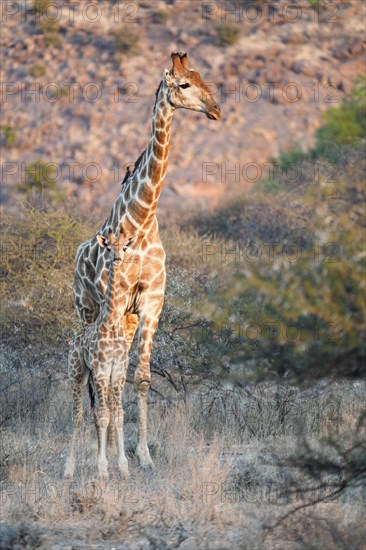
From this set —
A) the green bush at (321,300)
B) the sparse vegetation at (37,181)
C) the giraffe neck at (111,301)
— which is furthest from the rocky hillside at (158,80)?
the green bush at (321,300)

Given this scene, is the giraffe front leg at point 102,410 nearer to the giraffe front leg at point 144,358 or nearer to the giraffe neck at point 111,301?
the giraffe neck at point 111,301

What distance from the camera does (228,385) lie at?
1148 centimetres

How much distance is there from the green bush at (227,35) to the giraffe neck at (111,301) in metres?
27.3

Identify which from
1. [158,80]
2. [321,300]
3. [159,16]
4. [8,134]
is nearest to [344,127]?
[158,80]

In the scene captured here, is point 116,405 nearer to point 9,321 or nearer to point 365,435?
point 365,435

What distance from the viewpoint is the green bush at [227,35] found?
116 ft

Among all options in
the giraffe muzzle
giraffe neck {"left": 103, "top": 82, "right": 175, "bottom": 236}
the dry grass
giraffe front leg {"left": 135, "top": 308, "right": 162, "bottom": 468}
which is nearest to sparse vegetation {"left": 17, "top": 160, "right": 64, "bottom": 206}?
the dry grass

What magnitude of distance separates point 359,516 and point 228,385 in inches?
170

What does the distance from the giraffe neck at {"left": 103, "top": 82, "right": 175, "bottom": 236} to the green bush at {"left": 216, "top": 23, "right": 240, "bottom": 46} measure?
2592cm

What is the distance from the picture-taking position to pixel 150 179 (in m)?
10.3

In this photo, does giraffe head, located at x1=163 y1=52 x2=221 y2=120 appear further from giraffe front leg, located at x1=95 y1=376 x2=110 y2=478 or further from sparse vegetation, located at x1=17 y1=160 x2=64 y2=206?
sparse vegetation, located at x1=17 y1=160 x2=64 y2=206

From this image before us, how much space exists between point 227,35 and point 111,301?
27.4 meters

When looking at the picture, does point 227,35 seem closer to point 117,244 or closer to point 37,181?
point 37,181

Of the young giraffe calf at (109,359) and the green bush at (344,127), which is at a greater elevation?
the green bush at (344,127)
